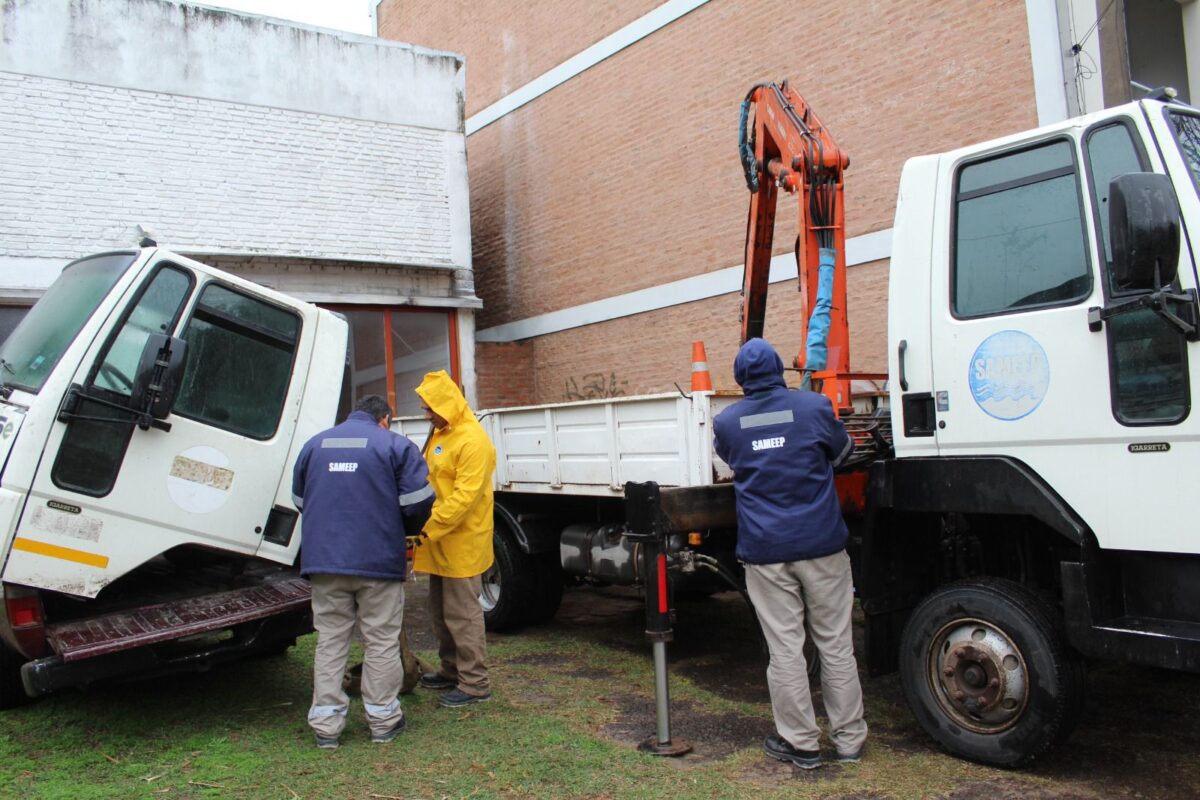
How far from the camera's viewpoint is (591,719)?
5270 millimetres

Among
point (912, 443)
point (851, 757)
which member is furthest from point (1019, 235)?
point (851, 757)

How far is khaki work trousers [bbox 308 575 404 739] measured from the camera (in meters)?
4.87

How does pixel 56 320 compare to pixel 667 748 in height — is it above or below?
above

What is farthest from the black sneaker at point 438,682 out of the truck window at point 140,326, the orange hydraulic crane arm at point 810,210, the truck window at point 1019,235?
the truck window at point 1019,235

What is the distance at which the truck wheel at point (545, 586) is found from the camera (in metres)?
7.43

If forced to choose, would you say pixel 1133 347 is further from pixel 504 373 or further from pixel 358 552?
pixel 504 373

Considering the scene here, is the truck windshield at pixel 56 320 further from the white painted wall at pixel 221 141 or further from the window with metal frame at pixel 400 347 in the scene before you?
the window with metal frame at pixel 400 347

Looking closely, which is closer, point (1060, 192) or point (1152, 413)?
point (1152, 413)

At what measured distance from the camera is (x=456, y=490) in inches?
215

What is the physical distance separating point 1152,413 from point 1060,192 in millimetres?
1017

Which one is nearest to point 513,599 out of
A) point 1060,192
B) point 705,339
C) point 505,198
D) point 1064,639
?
point 1064,639

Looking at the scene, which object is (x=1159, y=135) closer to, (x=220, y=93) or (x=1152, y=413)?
(x=1152, y=413)

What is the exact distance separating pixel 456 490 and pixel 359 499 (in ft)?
2.27

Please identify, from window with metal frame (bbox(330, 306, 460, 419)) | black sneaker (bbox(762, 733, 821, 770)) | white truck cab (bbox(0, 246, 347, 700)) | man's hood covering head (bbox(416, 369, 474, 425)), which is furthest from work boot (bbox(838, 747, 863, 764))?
window with metal frame (bbox(330, 306, 460, 419))
